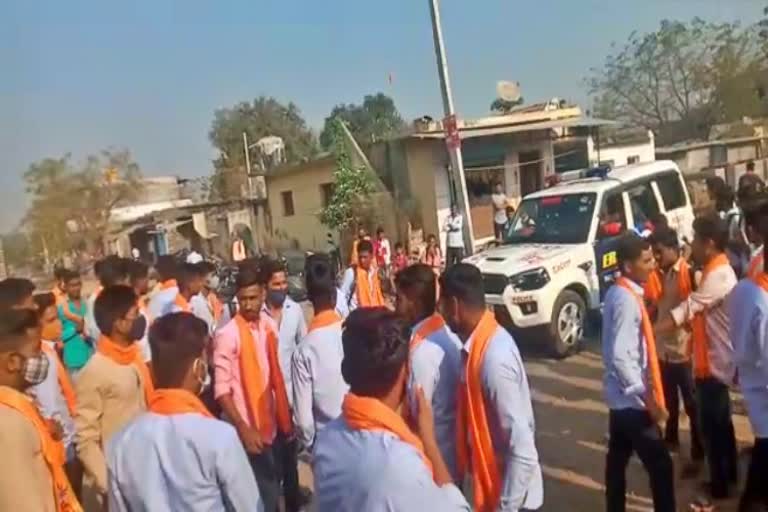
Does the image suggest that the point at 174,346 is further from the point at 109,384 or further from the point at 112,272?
the point at 112,272

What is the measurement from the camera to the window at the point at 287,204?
79.9 feet

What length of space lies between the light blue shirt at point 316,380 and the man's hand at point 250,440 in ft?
0.86

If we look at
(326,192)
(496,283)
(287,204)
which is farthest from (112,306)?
(287,204)

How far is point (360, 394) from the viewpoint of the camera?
2.03 meters

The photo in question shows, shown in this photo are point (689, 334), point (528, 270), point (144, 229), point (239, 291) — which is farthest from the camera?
point (144, 229)

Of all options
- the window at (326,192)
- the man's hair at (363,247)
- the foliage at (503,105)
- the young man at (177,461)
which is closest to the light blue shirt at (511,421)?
the young man at (177,461)

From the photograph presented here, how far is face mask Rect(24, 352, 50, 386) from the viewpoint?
9.21 feet

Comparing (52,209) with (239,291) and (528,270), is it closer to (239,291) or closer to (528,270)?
(528,270)

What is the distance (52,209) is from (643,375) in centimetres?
4248

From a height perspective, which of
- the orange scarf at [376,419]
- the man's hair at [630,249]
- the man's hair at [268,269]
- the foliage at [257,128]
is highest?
the foliage at [257,128]

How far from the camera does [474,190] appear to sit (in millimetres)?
19156

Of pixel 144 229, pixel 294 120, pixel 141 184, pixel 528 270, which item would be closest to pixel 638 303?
pixel 528 270

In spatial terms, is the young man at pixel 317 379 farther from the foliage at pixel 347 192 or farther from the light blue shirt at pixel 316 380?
the foliage at pixel 347 192

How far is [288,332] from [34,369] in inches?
76.5
